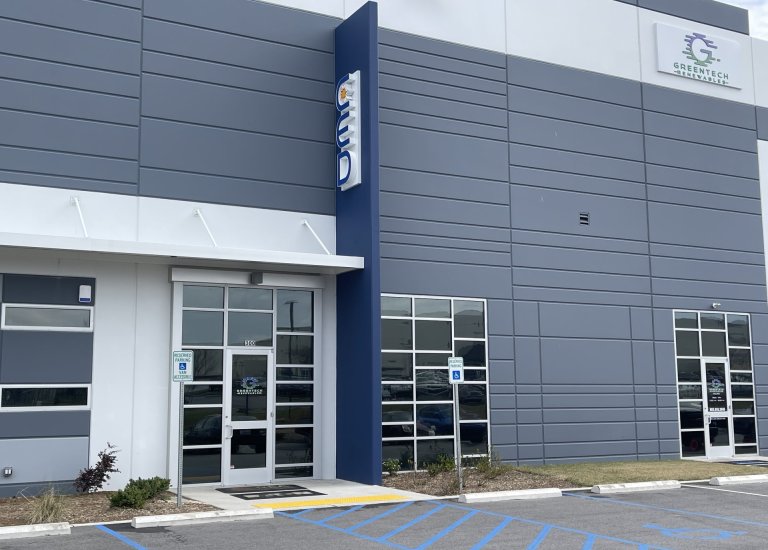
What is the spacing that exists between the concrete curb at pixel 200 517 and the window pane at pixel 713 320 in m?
13.8

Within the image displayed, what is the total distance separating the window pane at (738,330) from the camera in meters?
23.1

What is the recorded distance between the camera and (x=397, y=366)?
61.0ft

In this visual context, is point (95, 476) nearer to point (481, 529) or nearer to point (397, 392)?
point (397, 392)

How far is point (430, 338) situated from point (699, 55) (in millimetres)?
11392

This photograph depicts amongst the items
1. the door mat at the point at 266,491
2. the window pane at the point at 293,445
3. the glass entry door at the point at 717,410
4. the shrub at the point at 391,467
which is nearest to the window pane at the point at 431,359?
the shrub at the point at 391,467

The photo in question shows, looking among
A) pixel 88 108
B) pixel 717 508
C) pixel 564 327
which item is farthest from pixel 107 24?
pixel 717 508

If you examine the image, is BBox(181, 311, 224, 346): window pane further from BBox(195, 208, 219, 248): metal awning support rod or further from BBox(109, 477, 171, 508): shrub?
BBox(109, 477, 171, 508): shrub

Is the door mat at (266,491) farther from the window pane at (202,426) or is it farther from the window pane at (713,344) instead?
the window pane at (713,344)

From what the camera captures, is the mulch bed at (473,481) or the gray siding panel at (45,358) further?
the mulch bed at (473,481)

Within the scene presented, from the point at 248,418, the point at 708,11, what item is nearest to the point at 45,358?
the point at 248,418

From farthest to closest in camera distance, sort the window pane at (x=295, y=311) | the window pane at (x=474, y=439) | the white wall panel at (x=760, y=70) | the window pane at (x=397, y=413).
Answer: the white wall panel at (x=760, y=70) → the window pane at (x=474, y=439) → the window pane at (x=397, y=413) → the window pane at (x=295, y=311)

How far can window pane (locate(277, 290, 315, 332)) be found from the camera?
17.8 meters

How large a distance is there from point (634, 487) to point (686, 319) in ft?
24.2

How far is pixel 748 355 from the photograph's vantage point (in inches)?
916
